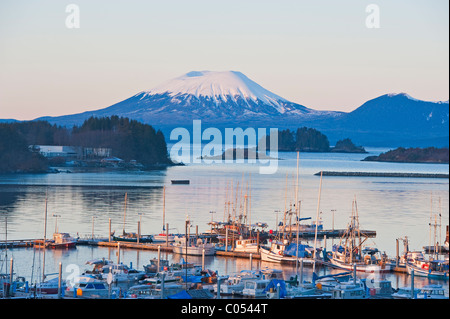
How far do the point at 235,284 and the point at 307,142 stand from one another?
77611 mm

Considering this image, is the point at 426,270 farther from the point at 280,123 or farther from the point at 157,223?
the point at 280,123

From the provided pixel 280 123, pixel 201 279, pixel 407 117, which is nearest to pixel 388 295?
pixel 201 279

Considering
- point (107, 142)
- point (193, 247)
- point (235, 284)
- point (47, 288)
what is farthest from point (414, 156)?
point (47, 288)

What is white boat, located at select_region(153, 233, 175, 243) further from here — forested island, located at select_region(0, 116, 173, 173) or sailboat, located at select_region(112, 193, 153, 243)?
forested island, located at select_region(0, 116, 173, 173)

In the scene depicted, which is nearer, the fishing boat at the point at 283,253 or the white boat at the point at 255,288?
the white boat at the point at 255,288

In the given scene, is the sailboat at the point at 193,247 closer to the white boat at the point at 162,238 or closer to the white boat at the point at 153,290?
the white boat at the point at 162,238

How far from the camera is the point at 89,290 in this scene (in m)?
7.21

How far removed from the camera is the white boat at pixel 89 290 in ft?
23.5

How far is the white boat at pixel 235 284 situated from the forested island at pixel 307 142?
244 feet

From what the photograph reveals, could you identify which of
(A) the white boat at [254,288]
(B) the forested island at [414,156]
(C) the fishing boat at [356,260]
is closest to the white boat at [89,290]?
(A) the white boat at [254,288]

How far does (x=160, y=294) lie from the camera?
22.9 ft
